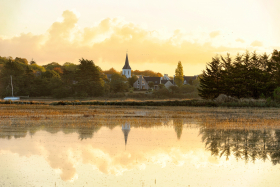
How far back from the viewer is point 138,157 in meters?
14.1

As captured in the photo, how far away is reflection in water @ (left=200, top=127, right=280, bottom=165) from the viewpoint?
14.6 m

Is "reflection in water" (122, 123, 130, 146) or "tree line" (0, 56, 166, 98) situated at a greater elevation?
"tree line" (0, 56, 166, 98)

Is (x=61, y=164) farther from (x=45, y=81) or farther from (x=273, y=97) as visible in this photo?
(x=45, y=81)

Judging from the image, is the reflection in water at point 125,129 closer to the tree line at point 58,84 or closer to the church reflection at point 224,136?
the church reflection at point 224,136

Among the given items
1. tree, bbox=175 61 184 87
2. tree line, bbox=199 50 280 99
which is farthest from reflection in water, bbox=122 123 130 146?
tree, bbox=175 61 184 87

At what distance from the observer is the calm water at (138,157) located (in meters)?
11.0

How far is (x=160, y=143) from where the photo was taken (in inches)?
696

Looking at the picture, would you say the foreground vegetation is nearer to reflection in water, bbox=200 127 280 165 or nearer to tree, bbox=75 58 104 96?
tree, bbox=75 58 104 96

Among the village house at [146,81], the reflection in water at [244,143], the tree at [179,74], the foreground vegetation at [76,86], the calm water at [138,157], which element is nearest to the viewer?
the calm water at [138,157]

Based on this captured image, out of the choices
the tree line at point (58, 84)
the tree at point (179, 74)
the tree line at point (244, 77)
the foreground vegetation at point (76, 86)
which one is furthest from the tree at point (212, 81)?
the tree at point (179, 74)

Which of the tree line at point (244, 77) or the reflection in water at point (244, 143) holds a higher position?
the tree line at point (244, 77)

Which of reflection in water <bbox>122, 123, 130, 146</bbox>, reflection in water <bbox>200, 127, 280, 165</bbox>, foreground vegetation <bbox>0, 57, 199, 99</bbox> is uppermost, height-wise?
foreground vegetation <bbox>0, 57, 199, 99</bbox>

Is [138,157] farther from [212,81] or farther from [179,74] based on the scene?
[179,74]

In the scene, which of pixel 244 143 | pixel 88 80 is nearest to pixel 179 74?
pixel 88 80
